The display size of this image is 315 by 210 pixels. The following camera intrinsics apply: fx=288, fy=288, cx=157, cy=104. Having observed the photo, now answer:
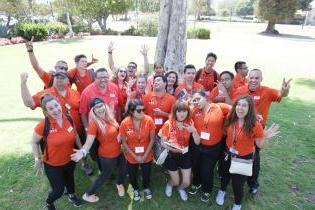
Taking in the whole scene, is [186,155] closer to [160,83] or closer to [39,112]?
[160,83]

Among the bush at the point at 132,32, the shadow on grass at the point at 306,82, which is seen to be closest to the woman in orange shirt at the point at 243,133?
the shadow on grass at the point at 306,82

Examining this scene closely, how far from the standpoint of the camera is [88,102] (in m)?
4.77

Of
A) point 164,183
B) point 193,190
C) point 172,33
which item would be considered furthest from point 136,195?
point 172,33

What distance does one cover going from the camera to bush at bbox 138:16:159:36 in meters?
30.2

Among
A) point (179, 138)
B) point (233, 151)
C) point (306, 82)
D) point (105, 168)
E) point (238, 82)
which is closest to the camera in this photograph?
point (233, 151)

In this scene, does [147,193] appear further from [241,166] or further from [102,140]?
[241,166]

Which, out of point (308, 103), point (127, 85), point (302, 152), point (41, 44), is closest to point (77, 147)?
point (127, 85)

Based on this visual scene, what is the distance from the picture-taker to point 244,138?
13.6ft

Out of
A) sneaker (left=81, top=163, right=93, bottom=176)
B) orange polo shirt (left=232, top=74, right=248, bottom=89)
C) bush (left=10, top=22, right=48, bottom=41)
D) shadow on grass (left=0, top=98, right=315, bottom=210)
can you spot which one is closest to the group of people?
shadow on grass (left=0, top=98, right=315, bottom=210)

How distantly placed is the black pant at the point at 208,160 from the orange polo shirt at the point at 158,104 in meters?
0.87

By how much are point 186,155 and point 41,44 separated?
21.6 meters

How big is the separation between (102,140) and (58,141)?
2.29ft

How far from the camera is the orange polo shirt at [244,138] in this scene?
13.5ft

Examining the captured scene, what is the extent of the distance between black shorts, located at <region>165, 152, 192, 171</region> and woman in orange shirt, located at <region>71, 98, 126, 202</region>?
32.2 inches
